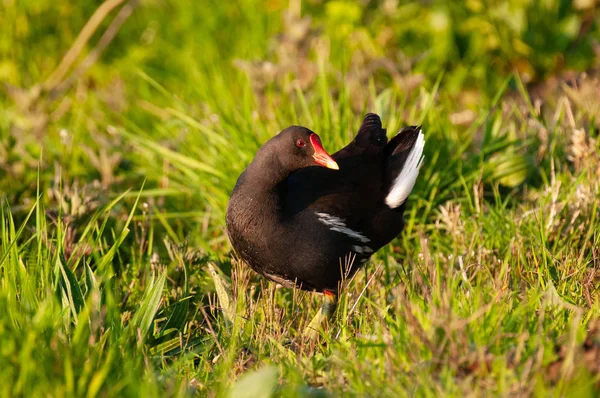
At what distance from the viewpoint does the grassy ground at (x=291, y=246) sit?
2.60 meters

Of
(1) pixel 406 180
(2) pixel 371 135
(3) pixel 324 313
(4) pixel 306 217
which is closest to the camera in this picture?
(3) pixel 324 313

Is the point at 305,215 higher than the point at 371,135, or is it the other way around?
the point at 371,135

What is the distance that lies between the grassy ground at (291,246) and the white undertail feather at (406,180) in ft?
0.88

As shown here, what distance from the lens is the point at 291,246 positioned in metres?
3.64

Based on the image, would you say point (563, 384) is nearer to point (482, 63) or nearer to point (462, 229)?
point (462, 229)

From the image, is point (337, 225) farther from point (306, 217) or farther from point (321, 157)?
point (321, 157)

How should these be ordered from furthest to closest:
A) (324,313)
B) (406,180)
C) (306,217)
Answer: (406,180) → (306,217) → (324,313)

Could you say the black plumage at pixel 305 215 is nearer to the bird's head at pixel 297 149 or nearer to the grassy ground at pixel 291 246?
the bird's head at pixel 297 149

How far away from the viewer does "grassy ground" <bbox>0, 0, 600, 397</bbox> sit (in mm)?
2602

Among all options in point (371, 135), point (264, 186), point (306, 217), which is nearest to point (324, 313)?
point (306, 217)

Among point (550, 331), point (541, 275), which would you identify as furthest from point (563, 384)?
point (541, 275)

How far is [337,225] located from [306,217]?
16cm

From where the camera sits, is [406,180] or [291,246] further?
[406,180]

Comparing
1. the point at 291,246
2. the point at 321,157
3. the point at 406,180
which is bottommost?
the point at 291,246
